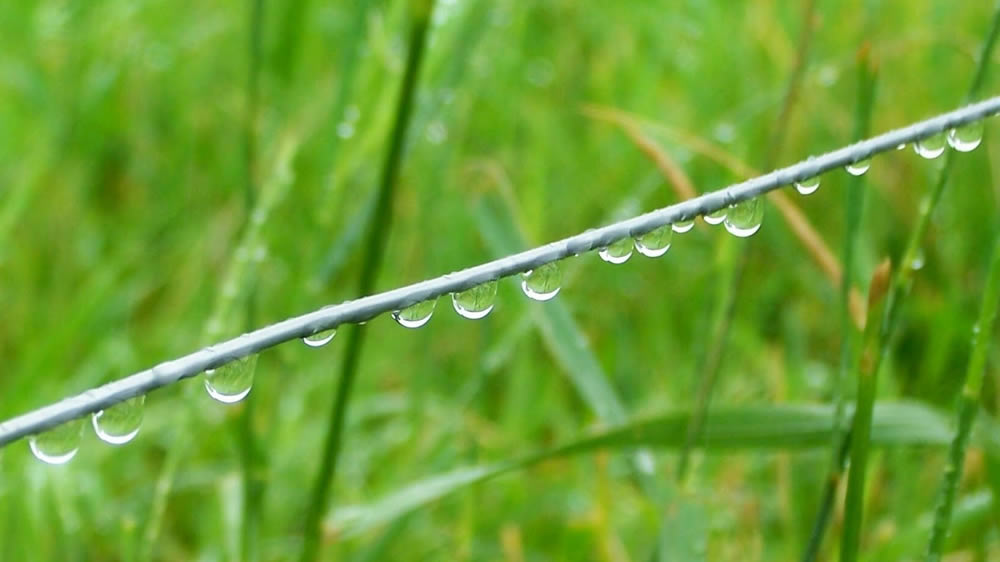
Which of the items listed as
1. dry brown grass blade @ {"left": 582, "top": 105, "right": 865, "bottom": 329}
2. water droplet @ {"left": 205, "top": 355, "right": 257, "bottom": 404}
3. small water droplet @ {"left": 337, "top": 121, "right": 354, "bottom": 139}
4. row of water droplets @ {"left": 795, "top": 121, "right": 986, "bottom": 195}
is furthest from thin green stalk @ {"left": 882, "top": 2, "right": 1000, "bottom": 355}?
small water droplet @ {"left": 337, "top": 121, "right": 354, "bottom": 139}

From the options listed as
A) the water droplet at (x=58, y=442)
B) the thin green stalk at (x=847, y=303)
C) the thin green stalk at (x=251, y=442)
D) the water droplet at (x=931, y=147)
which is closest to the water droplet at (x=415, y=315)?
the water droplet at (x=58, y=442)

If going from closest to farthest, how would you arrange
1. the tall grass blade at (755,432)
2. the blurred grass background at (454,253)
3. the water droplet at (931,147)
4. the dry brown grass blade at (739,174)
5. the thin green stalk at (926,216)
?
the water droplet at (931,147)
the thin green stalk at (926,216)
the tall grass blade at (755,432)
the dry brown grass blade at (739,174)
the blurred grass background at (454,253)

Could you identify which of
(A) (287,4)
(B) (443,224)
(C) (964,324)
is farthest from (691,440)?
(B) (443,224)

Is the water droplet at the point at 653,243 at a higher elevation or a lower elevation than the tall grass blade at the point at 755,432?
lower

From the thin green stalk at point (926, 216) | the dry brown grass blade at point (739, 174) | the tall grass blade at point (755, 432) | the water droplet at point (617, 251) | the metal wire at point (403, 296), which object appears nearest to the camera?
the metal wire at point (403, 296)

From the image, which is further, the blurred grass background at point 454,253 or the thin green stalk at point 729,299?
the blurred grass background at point 454,253

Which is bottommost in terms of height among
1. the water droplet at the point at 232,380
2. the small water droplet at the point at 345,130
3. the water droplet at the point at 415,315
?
the water droplet at the point at 232,380

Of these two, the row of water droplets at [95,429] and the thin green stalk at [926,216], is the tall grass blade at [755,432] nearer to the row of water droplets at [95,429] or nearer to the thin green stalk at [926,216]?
the thin green stalk at [926,216]

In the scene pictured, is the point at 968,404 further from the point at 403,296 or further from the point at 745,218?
the point at 403,296
